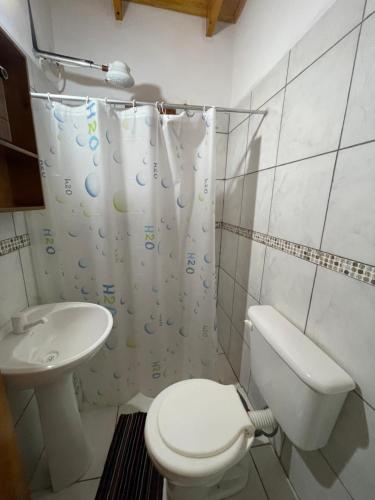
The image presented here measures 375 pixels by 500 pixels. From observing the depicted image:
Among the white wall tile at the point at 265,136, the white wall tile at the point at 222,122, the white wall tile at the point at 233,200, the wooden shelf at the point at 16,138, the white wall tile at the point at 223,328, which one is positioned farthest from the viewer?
the white wall tile at the point at 223,328

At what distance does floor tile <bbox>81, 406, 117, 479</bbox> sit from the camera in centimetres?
104

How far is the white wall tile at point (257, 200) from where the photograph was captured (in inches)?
43.3

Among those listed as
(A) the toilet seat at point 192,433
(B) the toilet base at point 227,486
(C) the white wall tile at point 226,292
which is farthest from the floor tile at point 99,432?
(C) the white wall tile at point 226,292

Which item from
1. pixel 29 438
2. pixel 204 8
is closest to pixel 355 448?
pixel 29 438

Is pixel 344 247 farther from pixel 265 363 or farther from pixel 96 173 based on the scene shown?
pixel 96 173

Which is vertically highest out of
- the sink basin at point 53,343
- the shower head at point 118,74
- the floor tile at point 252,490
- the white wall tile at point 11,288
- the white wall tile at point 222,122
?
the shower head at point 118,74

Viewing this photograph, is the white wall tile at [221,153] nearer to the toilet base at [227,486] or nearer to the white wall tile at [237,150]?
the white wall tile at [237,150]

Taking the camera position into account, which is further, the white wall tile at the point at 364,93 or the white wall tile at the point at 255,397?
the white wall tile at the point at 255,397

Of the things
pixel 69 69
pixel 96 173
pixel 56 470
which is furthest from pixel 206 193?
pixel 56 470

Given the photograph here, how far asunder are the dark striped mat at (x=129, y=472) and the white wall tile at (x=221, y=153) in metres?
1.83

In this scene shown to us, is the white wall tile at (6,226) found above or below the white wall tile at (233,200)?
below

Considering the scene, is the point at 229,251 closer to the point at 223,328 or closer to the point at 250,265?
the point at 250,265

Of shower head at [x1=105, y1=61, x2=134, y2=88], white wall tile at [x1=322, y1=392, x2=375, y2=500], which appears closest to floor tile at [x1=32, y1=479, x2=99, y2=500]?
white wall tile at [x1=322, y1=392, x2=375, y2=500]

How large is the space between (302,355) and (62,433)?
3.53ft
